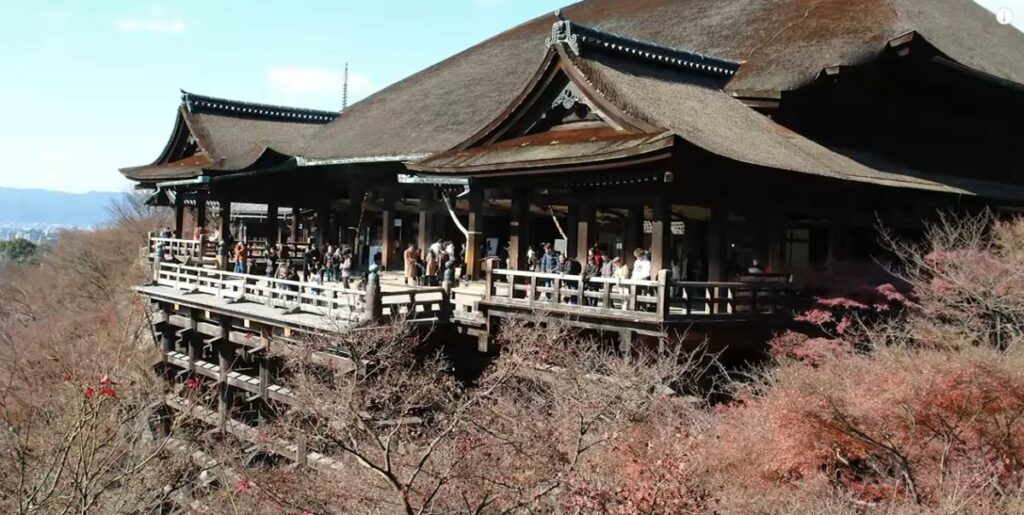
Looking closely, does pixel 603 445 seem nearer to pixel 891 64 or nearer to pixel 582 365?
pixel 582 365

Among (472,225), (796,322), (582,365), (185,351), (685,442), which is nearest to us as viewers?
(685,442)

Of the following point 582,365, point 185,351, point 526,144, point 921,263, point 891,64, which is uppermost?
point 891,64

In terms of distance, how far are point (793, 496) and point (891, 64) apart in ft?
41.6

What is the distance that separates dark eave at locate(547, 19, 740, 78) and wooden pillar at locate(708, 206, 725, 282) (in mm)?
3739

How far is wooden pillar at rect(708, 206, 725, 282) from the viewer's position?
14000 mm

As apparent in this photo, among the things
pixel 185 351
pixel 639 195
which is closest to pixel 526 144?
pixel 639 195

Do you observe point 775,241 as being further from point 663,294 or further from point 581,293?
point 581,293

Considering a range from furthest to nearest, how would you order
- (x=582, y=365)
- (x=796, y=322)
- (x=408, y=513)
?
1. (x=796, y=322)
2. (x=582, y=365)
3. (x=408, y=513)

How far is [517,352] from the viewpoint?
1316 centimetres

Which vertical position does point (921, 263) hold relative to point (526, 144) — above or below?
below

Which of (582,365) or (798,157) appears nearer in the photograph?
(582,365)

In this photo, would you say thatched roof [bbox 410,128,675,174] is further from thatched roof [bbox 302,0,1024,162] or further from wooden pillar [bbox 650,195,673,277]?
thatched roof [bbox 302,0,1024,162]

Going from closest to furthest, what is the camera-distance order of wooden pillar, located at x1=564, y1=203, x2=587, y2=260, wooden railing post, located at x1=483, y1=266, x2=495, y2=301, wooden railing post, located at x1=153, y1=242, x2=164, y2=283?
wooden railing post, located at x1=483, y1=266, x2=495, y2=301 → wooden pillar, located at x1=564, y1=203, x2=587, y2=260 → wooden railing post, located at x1=153, y1=242, x2=164, y2=283

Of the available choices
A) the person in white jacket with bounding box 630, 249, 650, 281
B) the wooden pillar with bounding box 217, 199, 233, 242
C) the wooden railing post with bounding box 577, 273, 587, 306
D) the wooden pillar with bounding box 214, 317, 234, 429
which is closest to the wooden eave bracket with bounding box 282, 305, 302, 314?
the wooden pillar with bounding box 214, 317, 234, 429
